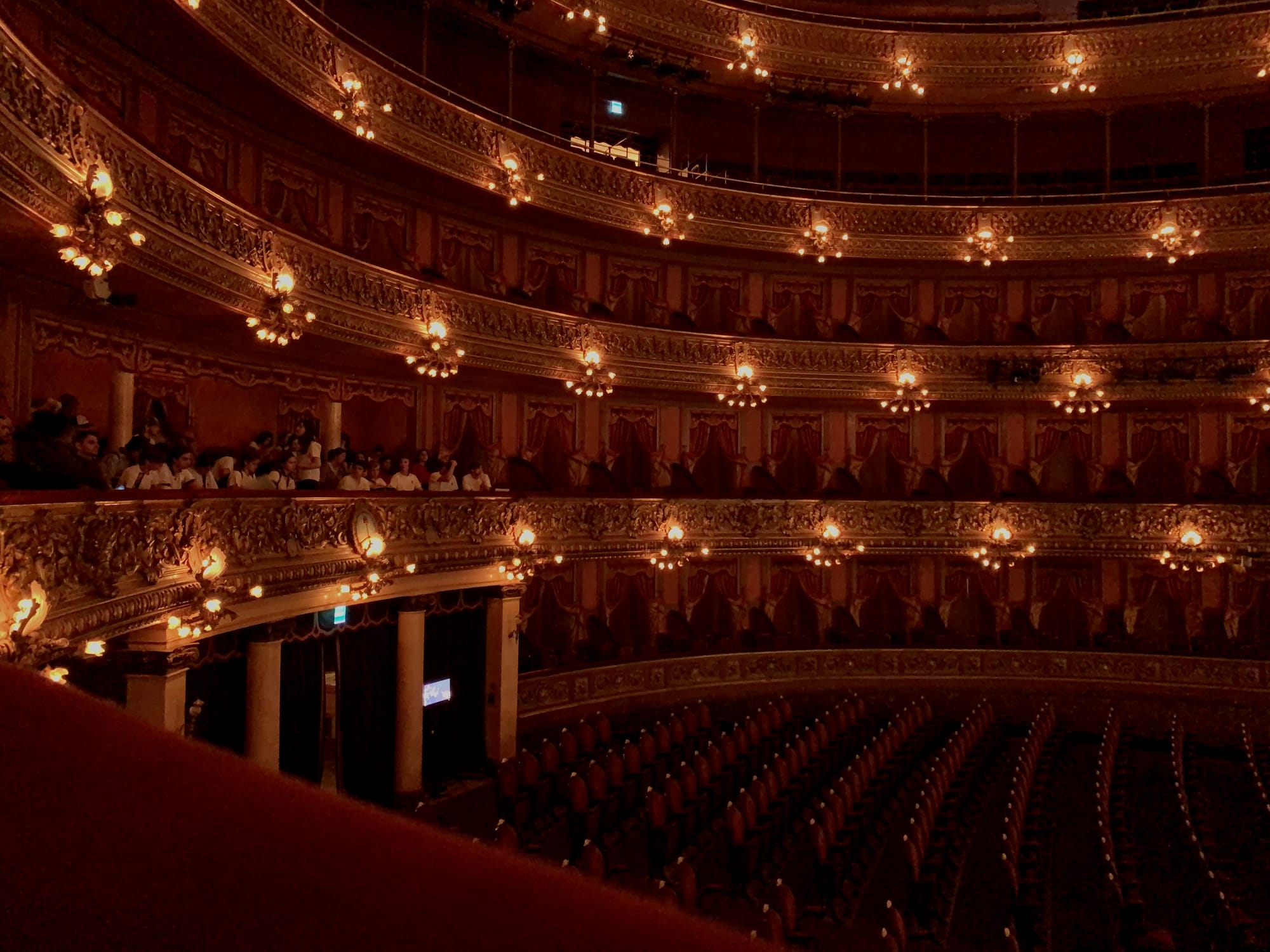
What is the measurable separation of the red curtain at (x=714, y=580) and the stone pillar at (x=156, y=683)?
13.4 m

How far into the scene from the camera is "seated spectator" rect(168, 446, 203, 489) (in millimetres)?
8883

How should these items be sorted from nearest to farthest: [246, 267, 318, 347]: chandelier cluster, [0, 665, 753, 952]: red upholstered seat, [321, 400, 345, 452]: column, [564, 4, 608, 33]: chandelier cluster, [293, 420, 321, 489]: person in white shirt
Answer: [0, 665, 753, 952]: red upholstered seat < [246, 267, 318, 347]: chandelier cluster < [293, 420, 321, 489]: person in white shirt < [321, 400, 345, 452]: column < [564, 4, 608, 33]: chandelier cluster

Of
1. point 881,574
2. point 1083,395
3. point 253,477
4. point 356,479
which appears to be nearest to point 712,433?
point 881,574

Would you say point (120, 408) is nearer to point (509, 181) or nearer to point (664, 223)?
point (509, 181)

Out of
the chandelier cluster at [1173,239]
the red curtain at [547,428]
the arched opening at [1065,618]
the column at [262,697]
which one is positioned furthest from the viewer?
the arched opening at [1065,618]

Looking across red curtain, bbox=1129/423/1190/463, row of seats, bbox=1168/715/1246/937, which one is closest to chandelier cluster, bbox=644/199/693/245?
red curtain, bbox=1129/423/1190/463

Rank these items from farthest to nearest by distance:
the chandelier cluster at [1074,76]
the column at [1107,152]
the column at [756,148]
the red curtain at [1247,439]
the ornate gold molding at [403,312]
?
the column at [1107,152] < the column at [756,148] < the red curtain at [1247,439] < the chandelier cluster at [1074,76] < the ornate gold molding at [403,312]

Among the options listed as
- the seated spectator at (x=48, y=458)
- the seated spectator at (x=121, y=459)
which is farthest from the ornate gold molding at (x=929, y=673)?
the seated spectator at (x=48, y=458)

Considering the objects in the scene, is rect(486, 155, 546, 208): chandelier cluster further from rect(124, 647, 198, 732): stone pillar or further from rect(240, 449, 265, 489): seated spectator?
rect(124, 647, 198, 732): stone pillar

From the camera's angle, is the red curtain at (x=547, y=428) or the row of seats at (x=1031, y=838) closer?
the row of seats at (x=1031, y=838)

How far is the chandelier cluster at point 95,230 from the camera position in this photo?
24.1 ft

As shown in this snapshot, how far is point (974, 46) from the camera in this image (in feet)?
68.7

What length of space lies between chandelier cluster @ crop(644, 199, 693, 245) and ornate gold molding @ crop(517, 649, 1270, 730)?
8519mm

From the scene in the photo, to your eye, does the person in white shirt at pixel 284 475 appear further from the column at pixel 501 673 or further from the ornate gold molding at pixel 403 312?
the column at pixel 501 673
